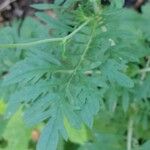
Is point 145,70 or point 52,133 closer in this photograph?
point 52,133

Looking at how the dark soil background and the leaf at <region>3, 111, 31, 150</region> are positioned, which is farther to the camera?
the dark soil background

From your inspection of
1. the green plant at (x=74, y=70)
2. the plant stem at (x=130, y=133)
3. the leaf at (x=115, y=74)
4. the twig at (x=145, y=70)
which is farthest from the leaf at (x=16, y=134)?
the leaf at (x=115, y=74)

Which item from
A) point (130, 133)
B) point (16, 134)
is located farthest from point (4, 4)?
point (130, 133)

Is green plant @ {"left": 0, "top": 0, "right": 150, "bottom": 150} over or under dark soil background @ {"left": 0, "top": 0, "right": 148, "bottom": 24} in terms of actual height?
over

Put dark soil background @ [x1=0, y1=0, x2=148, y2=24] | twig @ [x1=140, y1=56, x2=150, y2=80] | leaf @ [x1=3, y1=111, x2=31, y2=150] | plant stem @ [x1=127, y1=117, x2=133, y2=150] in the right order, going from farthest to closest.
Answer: dark soil background @ [x1=0, y1=0, x2=148, y2=24]
leaf @ [x1=3, y1=111, x2=31, y2=150]
plant stem @ [x1=127, y1=117, x2=133, y2=150]
twig @ [x1=140, y1=56, x2=150, y2=80]

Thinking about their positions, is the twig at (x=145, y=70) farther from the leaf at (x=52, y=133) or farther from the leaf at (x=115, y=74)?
the leaf at (x=52, y=133)

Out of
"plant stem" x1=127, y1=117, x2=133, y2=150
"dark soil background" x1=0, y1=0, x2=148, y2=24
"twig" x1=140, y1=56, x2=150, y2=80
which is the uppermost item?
"twig" x1=140, y1=56, x2=150, y2=80

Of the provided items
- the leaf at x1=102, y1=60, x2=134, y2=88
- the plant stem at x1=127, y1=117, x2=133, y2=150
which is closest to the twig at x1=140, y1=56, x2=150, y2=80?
the plant stem at x1=127, y1=117, x2=133, y2=150

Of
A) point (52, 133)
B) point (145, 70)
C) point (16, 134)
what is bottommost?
point (16, 134)

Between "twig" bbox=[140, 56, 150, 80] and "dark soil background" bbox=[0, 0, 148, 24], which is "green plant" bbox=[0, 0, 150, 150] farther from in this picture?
"dark soil background" bbox=[0, 0, 148, 24]

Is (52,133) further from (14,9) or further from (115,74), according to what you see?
(14,9)

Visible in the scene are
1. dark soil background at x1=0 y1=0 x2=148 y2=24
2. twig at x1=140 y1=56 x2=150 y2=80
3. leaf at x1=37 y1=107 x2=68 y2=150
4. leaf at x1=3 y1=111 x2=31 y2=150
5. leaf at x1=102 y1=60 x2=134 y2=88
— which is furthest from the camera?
dark soil background at x1=0 y1=0 x2=148 y2=24

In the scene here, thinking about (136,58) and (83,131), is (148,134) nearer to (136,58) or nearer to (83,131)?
(83,131)
